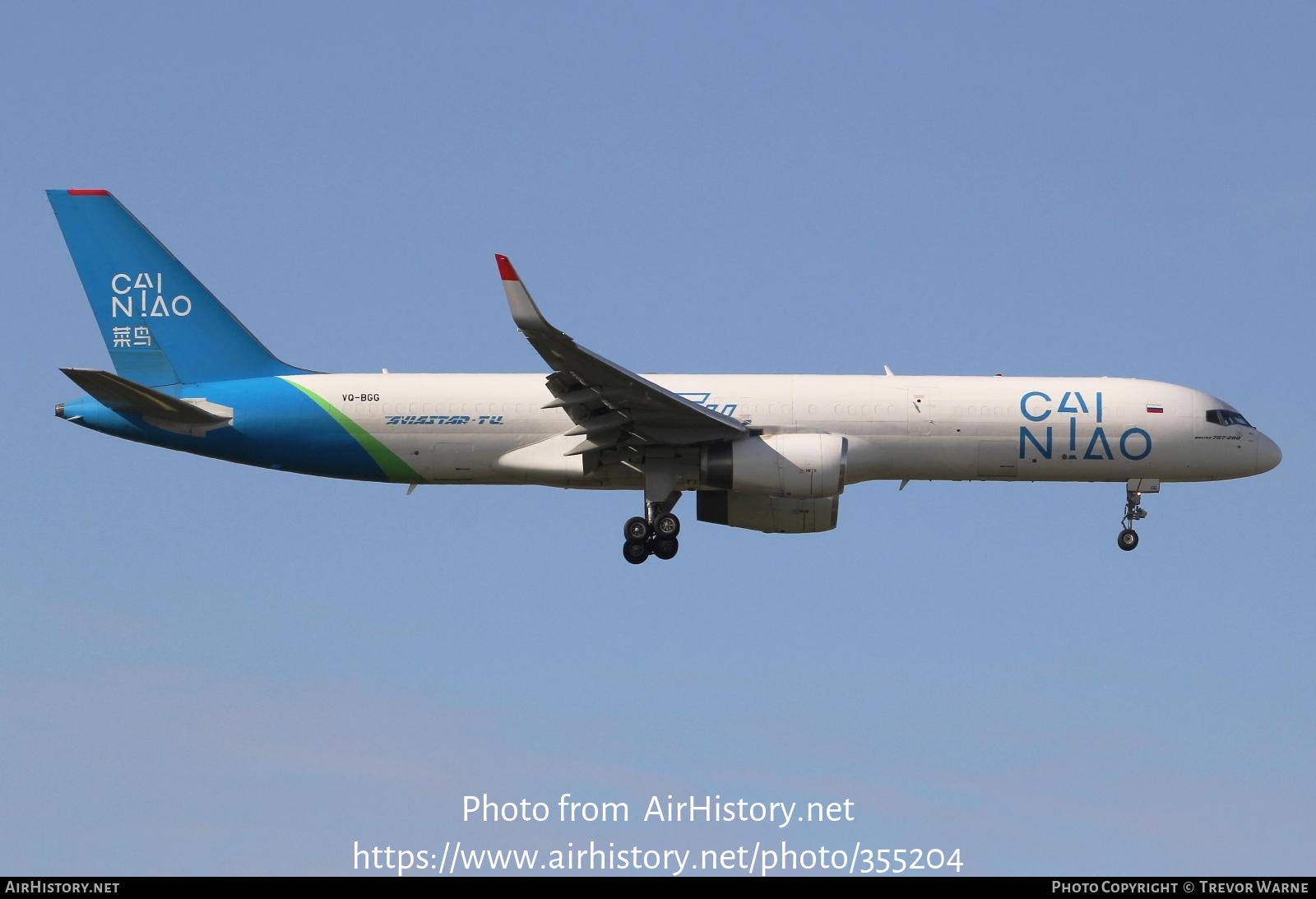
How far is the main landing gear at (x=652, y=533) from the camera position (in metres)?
40.6

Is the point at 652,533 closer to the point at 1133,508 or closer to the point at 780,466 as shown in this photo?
the point at 780,466

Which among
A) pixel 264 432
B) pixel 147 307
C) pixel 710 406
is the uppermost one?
pixel 147 307

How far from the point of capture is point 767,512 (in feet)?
140

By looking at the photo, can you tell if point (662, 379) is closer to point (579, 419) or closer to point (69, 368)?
point (579, 419)

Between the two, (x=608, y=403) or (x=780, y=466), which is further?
(x=780, y=466)

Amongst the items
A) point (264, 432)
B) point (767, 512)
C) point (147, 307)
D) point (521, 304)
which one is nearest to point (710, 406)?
point (767, 512)

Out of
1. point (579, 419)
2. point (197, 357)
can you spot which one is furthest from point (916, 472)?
point (197, 357)

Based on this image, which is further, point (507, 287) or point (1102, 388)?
point (1102, 388)

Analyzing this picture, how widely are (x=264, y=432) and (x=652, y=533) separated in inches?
345

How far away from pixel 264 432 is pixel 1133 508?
1992 centimetres

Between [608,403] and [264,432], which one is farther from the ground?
[608,403]

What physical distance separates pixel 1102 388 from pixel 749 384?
828 centimetres

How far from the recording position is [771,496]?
136 ft

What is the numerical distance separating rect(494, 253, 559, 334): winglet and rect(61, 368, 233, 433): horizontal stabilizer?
813 cm
